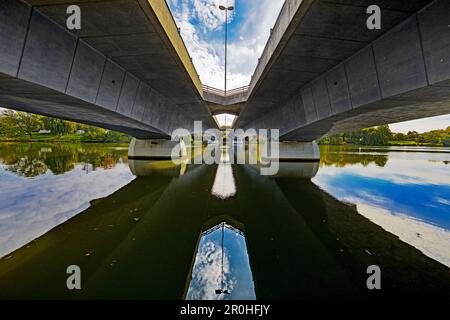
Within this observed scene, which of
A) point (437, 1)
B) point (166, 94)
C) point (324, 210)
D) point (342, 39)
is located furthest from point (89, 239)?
point (166, 94)

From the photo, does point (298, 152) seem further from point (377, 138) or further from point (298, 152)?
point (377, 138)

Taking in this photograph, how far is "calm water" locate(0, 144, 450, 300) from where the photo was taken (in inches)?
139

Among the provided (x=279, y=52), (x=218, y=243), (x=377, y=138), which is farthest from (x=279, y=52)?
(x=377, y=138)

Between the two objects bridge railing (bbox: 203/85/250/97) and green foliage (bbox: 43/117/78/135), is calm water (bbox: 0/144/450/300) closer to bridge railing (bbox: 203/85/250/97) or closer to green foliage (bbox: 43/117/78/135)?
bridge railing (bbox: 203/85/250/97)

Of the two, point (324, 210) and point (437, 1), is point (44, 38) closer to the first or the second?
point (437, 1)

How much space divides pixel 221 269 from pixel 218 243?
3.65ft

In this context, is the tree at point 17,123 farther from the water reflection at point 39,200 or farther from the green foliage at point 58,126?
the water reflection at point 39,200

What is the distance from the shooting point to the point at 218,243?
5273 millimetres

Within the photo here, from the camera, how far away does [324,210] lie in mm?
7684

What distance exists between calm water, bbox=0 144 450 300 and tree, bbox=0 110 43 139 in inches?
3358

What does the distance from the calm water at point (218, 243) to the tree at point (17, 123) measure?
280 ft

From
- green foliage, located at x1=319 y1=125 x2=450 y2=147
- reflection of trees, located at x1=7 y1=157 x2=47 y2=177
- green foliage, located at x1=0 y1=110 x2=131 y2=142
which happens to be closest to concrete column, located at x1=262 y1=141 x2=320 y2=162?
reflection of trees, located at x1=7 y1=157 x2=47 y2=177

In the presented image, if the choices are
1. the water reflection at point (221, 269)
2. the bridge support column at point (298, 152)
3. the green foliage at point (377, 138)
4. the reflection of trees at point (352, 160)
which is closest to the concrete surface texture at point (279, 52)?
the water reflection at point (221, 269)

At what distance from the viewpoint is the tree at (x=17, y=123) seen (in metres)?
68.6
